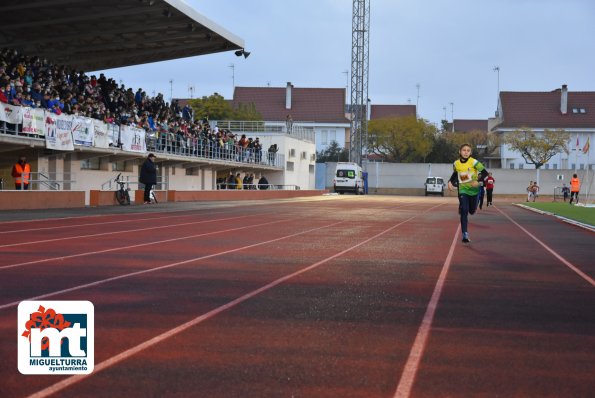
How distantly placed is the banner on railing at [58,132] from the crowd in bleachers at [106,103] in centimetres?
39

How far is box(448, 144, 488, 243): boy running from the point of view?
14.4 m

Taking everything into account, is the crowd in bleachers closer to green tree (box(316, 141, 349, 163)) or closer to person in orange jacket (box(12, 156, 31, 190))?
person in orange jacket (box(12, 156, 31, 190))

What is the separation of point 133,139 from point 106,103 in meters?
2.09

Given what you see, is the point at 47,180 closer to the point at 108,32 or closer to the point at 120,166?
the point at 120,166

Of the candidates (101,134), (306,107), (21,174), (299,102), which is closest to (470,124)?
(306,107)

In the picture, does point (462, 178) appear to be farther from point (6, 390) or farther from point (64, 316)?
point (6, 390)

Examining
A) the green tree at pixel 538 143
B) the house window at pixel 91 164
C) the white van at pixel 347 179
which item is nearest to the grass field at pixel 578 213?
the house window at pixel 91 164

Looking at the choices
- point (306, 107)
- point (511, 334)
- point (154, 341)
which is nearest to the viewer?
point (154, 341)

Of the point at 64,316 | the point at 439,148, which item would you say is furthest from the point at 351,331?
the point at 439,148

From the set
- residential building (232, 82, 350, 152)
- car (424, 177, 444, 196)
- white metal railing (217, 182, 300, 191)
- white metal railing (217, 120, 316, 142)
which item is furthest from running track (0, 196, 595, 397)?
residential building (232, 82, 350, 152)

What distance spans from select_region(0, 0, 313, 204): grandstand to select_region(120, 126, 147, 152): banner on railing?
43 mm

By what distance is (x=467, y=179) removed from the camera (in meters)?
14.6

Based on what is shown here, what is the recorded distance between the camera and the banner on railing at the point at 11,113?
2372cm

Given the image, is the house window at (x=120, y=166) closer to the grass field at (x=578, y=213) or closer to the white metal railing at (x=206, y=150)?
the white metal railing at (x=206, y=150)
